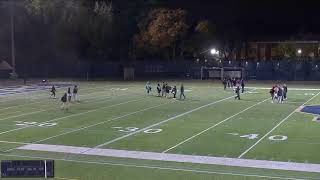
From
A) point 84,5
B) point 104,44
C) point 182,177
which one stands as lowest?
point 182,177

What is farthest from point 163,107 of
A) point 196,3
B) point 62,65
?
point 196,3

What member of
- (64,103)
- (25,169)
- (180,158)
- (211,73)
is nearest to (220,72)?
(211,73)

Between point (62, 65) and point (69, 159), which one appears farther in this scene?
point (62, 65)

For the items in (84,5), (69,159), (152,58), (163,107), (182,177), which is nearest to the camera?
(182,177)

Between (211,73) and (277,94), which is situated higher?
(211,73)

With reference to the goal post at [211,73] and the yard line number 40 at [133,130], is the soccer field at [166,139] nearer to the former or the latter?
the yard line number 40 at [133,130]

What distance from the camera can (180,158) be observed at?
1803cm

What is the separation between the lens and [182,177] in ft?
50.6

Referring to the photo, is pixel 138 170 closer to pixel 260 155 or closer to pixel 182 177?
pixel 182 177

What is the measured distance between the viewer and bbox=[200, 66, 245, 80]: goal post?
208 feet

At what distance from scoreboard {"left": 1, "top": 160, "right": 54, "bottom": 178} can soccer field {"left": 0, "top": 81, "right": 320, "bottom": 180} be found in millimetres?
5397

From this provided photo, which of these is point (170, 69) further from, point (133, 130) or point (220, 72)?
point (133, 130)

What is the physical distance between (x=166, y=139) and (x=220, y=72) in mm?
42987

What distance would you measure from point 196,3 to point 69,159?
2609 inches
